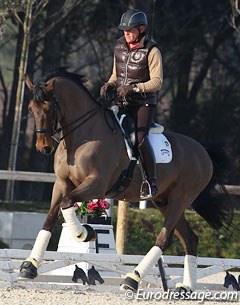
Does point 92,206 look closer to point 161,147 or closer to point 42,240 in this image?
point 161,147

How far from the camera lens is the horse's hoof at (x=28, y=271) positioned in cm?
837

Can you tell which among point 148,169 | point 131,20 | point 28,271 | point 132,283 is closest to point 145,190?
point 148,169

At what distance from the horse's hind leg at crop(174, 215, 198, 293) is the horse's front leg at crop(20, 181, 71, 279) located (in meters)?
1.55

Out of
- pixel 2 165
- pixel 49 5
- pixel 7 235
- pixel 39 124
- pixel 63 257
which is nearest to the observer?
pixel 39 124

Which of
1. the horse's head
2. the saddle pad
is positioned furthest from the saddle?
the horse's head

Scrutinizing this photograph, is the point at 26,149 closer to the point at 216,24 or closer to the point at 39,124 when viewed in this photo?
the point at 216,24

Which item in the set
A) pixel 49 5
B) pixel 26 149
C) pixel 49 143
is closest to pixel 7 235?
pixel 49 143

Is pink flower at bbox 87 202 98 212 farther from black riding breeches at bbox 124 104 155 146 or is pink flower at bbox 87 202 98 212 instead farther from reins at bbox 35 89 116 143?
reins at bbox 35 89 116 143

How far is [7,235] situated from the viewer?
13.6 meters

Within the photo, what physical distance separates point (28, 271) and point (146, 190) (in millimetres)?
1460

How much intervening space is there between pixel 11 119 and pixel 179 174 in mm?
11401

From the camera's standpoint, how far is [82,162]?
8.54 metres

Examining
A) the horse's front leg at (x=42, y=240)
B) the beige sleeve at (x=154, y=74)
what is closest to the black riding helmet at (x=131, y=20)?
the beige sleeve at (x=154, y=74)

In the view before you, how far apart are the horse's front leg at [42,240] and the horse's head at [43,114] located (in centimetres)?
42
